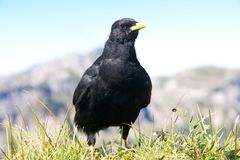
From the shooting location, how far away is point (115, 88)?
6.14m

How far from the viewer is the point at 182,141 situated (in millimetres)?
4453

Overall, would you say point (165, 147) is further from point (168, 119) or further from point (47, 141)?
point (47, 141)

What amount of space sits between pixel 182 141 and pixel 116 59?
2.33 meters

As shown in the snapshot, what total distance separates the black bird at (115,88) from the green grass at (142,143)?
126 centimetres

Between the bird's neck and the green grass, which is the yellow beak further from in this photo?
the green grass

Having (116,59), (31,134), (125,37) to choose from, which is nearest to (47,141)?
(31,134)

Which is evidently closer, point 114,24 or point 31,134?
point 31,134

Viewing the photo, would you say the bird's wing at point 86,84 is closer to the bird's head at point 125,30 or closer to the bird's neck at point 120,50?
the bird's neck at point 120,50

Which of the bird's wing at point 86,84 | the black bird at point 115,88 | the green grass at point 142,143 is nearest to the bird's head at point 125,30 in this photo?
the black bird at point 115,88

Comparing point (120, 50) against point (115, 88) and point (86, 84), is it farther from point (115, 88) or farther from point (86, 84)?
point (86, 84)

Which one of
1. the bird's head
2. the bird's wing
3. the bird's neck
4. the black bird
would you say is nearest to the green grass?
the black bird

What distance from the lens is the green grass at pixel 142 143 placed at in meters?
4.10

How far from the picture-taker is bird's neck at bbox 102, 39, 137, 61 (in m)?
6.40

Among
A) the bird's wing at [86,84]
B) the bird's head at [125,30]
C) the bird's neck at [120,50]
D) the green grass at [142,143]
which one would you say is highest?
the bird's head at [125,30]
